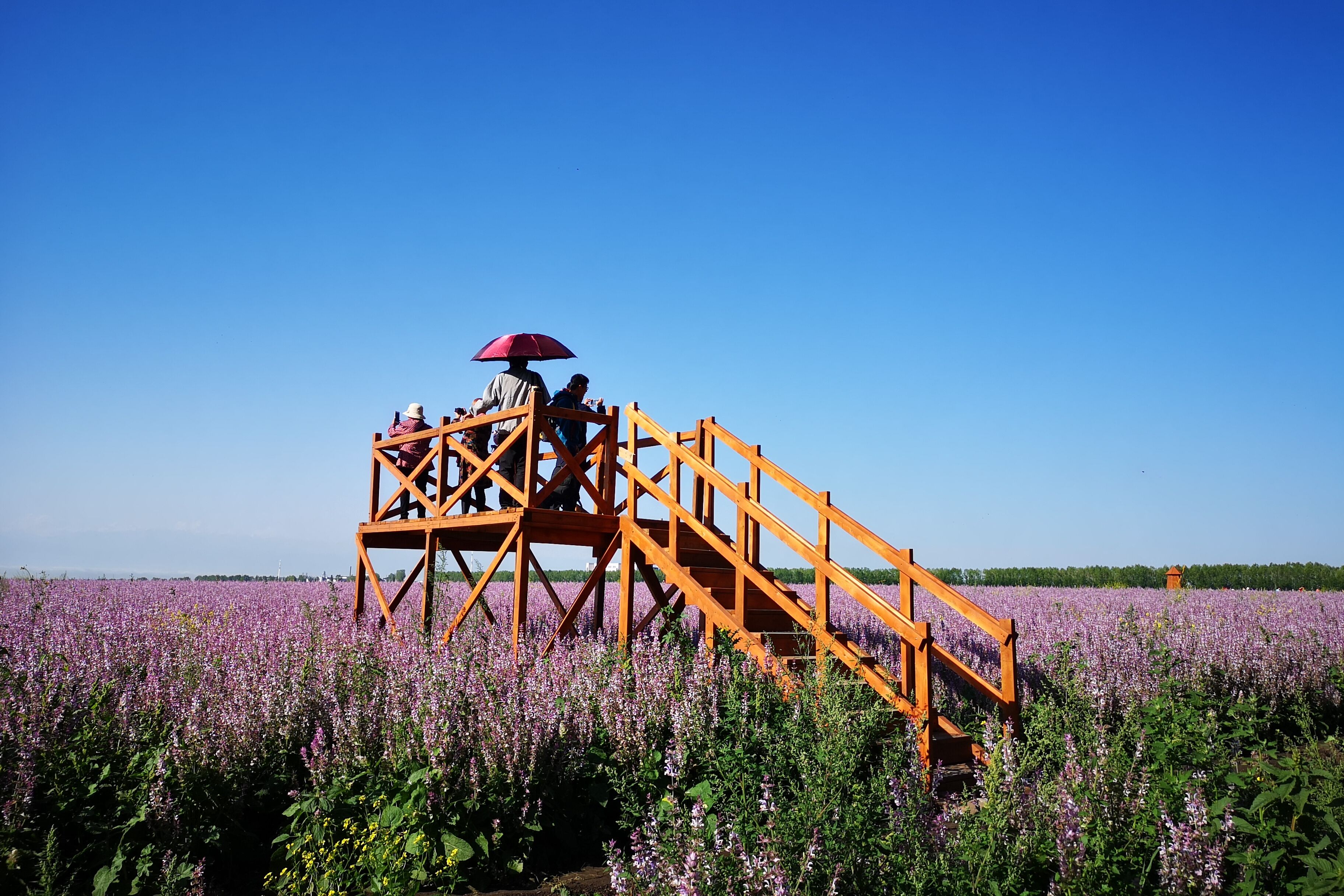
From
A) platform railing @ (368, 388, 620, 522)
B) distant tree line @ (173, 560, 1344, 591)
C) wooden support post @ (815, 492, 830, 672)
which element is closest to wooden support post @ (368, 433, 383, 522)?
platform railing @ (368, 388, 620, 522)

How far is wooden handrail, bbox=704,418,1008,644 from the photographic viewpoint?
639cm

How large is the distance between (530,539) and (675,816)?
492 centimetres

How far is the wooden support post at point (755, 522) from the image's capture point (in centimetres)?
798

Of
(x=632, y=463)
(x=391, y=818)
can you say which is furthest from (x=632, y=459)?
(x=391, y=818)

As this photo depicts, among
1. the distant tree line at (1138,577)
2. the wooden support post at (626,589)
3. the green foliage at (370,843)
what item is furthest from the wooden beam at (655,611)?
the distant tree line at (1138,577)

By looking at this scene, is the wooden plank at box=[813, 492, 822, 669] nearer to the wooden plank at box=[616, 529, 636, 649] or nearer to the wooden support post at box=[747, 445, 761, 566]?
the wooden support post at box=[747, 445, 761, 566]

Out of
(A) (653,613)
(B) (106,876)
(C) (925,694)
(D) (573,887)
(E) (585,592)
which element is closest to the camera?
(B) (106,876)

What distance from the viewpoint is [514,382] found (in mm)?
9391

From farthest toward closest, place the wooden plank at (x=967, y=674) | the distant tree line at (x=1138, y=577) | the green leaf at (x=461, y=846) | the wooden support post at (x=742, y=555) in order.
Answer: the distant tree line at (x=1138, y=577), the wooden support post at (x=742, y=555), the wooden plank at (x=967, y=674), the green leaf at (x=461, y=846)

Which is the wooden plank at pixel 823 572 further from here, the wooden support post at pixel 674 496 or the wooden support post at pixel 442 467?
the wooden support post at pixel 442 467

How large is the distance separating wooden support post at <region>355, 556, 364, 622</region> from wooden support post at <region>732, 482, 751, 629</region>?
5467 mm

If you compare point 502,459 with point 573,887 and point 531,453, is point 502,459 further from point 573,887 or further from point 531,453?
point 573,887

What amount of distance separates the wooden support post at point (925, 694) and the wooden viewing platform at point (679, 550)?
0.03 ft

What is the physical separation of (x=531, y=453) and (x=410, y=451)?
9.93ft
